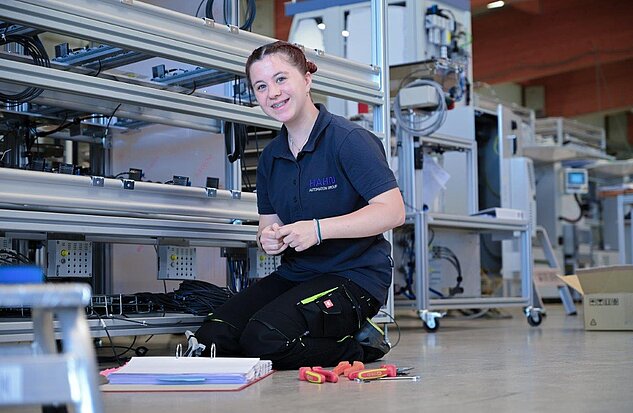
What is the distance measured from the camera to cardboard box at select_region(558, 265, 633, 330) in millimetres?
3930

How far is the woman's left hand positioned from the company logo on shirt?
226 millimetres

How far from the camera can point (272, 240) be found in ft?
7.67

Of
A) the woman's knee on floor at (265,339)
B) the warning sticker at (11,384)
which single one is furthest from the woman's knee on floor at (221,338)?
the warning sticker at (11,384)

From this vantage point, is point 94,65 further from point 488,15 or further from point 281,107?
point 488,15

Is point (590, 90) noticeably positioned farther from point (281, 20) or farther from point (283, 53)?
point (283, 53)

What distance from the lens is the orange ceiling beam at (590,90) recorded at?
1330 centimetres

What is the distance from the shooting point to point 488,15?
1161 cm

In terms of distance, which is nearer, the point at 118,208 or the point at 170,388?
the point at 170,388

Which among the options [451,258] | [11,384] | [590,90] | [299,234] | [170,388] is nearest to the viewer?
[11,384]

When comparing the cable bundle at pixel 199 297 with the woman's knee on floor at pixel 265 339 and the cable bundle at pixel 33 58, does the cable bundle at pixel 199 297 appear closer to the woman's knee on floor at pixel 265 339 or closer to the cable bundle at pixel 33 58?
the woman's knee on floor at pixel 265 339

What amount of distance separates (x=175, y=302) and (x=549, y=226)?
581 cm

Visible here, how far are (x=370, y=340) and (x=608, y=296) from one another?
1.86 meters

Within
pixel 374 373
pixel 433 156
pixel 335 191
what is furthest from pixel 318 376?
pixel 433 156

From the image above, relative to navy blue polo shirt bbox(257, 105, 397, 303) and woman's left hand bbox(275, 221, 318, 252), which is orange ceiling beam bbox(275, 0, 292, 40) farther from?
woman's left hand bbox(275, 221, 318, 252)
